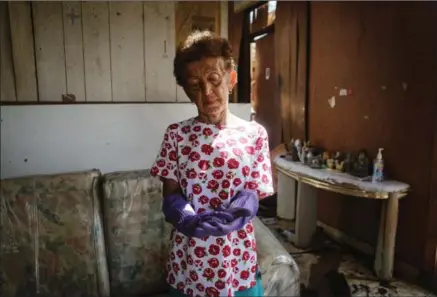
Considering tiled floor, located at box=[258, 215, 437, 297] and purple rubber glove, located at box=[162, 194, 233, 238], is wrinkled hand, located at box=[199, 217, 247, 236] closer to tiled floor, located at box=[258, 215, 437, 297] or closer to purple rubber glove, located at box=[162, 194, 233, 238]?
purple rubber glove, located at box=[162, 194, 233, 238]

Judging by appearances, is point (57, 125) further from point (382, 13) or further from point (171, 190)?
point (382, 13)

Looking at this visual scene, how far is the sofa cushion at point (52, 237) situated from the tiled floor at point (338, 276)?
0.85m

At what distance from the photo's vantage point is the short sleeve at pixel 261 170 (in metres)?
0.61

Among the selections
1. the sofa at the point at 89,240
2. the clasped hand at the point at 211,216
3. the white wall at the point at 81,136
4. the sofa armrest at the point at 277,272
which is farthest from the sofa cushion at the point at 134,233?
the clasped hand at the point at 211,216

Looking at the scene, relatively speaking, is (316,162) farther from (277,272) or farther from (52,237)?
(52,237)

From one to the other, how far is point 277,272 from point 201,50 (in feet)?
1.92

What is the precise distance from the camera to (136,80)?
48.7 inches

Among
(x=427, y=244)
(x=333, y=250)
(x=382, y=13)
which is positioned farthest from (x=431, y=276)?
(x=382, y=13)

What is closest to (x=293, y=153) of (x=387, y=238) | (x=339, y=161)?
(x=339, y=161)

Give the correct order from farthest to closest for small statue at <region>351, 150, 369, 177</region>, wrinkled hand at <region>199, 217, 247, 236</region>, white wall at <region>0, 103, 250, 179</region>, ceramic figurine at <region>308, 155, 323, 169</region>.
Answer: ceramic figurine at <region>308, 155, 323, 169</region>
small statue at <region>351, 150, 369, 177</region>
white wall at <region>0, 103, 250, 179</region>
wrinkled hand at <region>199, 217, 247, 236</region>

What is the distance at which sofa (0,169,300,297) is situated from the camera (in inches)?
36.1

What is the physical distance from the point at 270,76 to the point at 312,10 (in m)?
0.58

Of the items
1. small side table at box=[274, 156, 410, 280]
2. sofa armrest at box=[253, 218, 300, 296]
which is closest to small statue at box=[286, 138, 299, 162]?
small side table at box=[274, 156, 410, 280]

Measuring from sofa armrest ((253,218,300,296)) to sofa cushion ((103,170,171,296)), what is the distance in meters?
0.34
